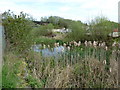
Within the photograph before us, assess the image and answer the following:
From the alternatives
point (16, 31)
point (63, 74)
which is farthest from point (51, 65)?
point (16, 31)

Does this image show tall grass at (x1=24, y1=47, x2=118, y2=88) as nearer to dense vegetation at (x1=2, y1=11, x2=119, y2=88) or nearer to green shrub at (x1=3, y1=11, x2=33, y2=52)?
dense vegetation at (x1=2, y1=11, x2=119, y2=88)

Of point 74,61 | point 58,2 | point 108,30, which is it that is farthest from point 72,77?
point 108,30

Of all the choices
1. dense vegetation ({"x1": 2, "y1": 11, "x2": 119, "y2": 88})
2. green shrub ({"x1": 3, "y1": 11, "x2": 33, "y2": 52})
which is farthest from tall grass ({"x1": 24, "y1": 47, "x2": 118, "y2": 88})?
green shrub ({"x1": 3, "y1": 11, "x2": 33, "y2": 52})

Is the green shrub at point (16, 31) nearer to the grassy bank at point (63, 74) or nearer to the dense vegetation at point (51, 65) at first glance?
the dense vegetation at point (51, 65)

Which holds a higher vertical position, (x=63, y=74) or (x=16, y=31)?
(x=16, y=31)

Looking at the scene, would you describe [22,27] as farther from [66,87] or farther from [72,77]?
[66,87]

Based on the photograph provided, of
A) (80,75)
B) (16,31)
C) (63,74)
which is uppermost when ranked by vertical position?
(16,31)

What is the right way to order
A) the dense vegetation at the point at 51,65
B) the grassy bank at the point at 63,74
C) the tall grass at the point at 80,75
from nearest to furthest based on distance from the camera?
the grassy bank at the point at 63,74 < the dense vegetation at the point at 51,65 < the tall grass at the point at 80,75

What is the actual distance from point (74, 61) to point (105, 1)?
4.03 m

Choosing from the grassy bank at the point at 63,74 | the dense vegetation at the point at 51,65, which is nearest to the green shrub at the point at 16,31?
the dense vegetation at the point at 51,65

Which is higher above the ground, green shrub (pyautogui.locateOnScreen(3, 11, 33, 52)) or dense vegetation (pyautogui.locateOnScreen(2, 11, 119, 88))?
green shrub (pyautogui.locateOnScreen(3, 11, 33, 52))

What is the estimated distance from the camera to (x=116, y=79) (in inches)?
135

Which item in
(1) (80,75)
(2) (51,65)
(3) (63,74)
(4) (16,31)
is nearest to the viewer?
(3) (63,74)

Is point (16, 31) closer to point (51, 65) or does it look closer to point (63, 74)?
point (51, 65)
